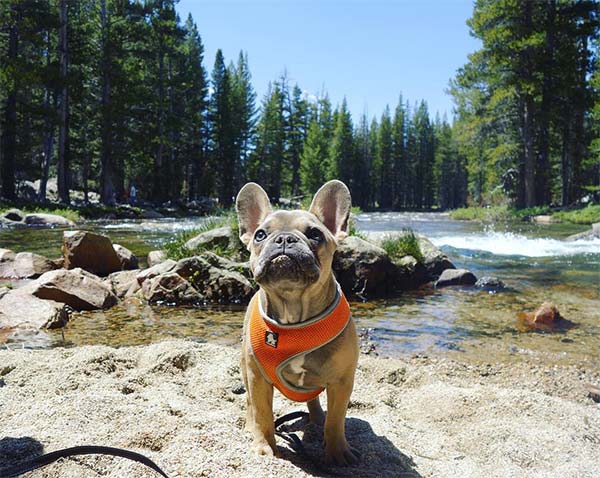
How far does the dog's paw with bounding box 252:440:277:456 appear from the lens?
267 cm

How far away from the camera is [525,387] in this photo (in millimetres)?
→ 4676

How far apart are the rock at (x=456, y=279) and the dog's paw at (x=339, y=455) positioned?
322 inches

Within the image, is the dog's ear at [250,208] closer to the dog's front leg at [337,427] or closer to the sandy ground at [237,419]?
the dog's front leg at [337,427]

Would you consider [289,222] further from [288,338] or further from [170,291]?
[170,291]

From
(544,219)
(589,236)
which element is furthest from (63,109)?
(544,219)

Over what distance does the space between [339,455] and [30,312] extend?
5319mm

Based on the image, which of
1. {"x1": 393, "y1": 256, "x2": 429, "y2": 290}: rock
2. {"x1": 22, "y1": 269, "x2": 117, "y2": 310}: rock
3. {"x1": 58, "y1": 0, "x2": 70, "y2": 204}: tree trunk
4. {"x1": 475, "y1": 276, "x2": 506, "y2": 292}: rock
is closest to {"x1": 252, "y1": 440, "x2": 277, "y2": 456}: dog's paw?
{"x1": 22, "y1": 269, "x2": 117, "y2": 310}: rock

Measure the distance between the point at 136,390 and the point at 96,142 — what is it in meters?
33.0

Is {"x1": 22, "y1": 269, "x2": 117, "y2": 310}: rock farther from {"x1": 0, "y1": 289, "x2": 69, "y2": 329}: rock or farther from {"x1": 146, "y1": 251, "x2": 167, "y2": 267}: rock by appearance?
{"x1": 146, "y1": 251, "x2": 167, "y2": 267}: rock

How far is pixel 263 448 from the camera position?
2693 millimetres

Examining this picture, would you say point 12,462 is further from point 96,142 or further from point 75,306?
point 96,142

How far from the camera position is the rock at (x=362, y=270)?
379 inches

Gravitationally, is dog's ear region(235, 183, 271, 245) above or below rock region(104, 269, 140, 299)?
above

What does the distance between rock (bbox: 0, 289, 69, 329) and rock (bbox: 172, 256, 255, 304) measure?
2294 mm
